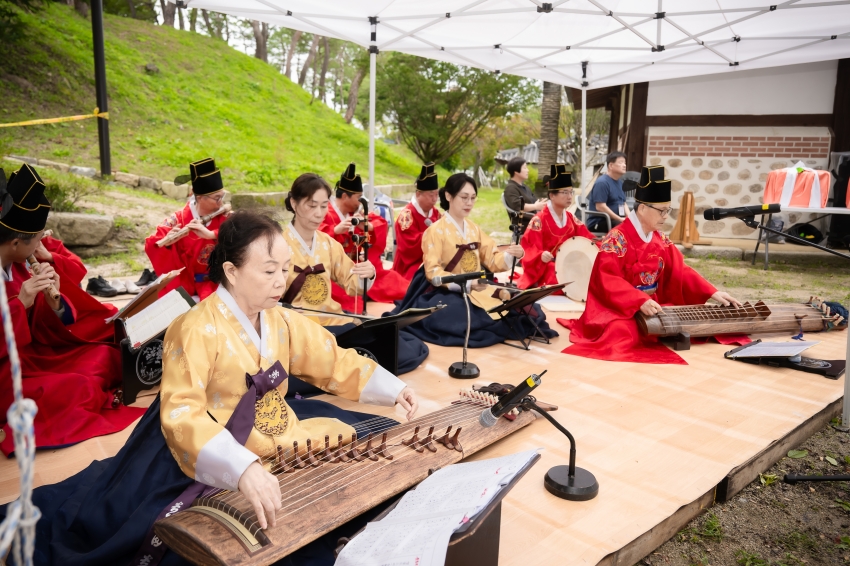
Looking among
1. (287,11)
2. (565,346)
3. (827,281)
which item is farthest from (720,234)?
(287,11)

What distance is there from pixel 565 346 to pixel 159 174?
34.5 feet

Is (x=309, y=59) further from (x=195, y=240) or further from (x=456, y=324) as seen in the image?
(x=456, y=324)

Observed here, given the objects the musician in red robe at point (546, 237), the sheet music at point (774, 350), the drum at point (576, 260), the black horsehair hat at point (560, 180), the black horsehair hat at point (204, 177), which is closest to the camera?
the sheet music at point (774, 350)

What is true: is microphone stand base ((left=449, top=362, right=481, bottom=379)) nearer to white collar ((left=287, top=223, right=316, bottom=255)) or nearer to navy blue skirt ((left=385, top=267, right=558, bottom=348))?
navy blue skirt ((left=385, top=267, right=558, bottom=348))

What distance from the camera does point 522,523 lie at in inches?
102

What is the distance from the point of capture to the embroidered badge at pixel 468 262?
541 cm

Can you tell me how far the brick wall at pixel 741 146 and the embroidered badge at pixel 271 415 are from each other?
9716mm

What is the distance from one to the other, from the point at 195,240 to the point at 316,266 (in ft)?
3.94

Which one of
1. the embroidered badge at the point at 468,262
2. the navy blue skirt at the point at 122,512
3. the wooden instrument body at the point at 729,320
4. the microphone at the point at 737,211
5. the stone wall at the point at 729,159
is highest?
the stone wall at the point at 729,159

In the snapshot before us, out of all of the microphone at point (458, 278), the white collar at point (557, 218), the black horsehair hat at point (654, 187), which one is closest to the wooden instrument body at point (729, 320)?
the black horsehair hat at point (654, 187)

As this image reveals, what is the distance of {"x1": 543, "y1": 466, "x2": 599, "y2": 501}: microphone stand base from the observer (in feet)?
9.11

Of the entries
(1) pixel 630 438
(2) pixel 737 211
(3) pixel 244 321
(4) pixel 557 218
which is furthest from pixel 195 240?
(2) pixel 737 211

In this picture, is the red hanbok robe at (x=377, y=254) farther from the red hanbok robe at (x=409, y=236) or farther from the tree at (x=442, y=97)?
the tree at (x=442, y=97)

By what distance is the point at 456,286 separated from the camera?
5336 millimetres
